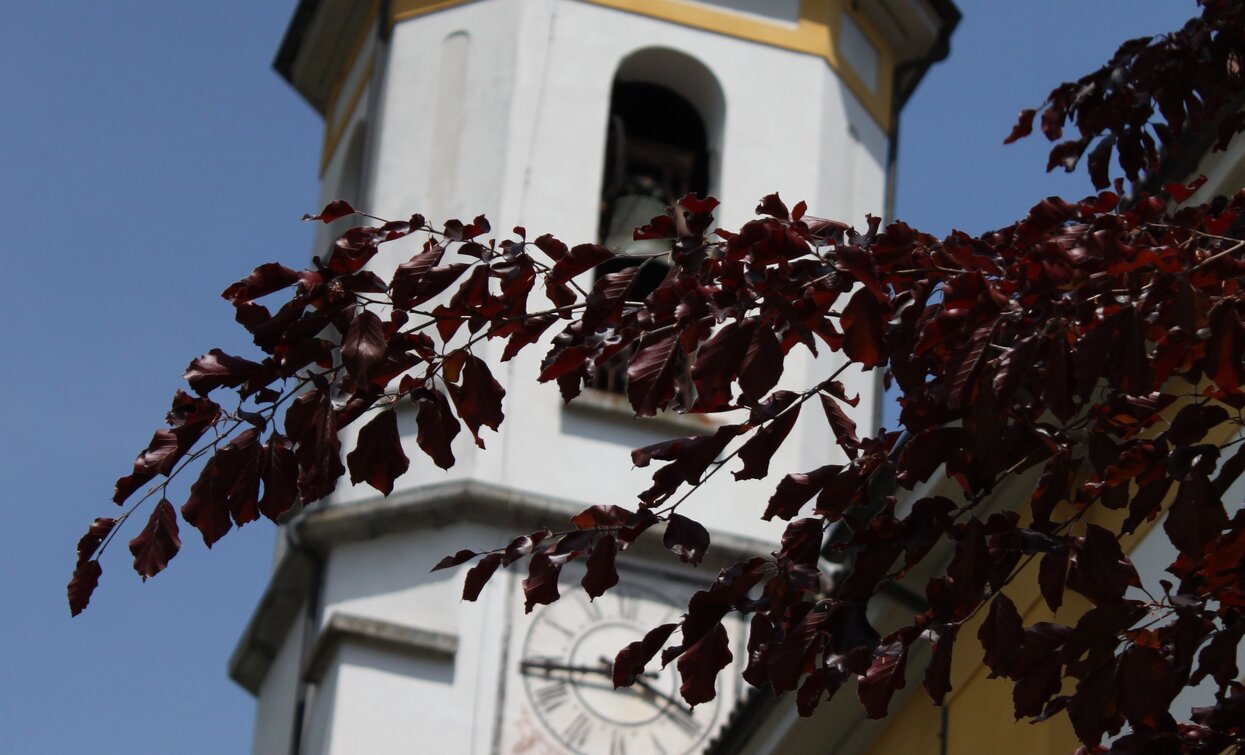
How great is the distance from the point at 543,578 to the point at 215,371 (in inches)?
28.0

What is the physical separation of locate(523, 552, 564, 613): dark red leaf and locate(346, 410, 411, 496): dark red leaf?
0.31 meters

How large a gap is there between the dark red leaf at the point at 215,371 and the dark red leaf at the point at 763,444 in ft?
2.98

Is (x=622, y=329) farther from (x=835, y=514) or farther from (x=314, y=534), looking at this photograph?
(x=314, y=534)

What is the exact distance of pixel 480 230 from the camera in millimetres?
5219

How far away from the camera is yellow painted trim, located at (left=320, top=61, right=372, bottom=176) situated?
1933 centimetres

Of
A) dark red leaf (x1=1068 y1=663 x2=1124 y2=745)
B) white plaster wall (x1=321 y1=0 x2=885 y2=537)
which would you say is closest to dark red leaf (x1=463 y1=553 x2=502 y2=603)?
dark red leaf (x1=1068 y1=663 x2=1124 y2=745)

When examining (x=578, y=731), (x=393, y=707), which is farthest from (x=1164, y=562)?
(x=393, y=707)

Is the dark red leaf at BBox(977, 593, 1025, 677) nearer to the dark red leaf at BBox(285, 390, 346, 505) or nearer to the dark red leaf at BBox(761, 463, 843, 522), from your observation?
the dark red leaf at BBox(761, 463, 843, 522)

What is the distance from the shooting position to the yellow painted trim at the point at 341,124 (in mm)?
19328

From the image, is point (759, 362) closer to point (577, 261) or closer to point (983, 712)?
point (577, 261)

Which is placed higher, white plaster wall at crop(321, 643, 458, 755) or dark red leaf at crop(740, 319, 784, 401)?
dark red leaf at crop(740, 319, 784, 401)

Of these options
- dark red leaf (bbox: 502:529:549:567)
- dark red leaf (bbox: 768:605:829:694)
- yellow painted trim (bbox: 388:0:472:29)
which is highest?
yellow painted trim (bbox: 388:0:472:29)

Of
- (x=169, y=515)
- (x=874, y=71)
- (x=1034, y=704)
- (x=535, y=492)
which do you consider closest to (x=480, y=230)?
(x=169, y=515)

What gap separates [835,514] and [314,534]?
11367mm
